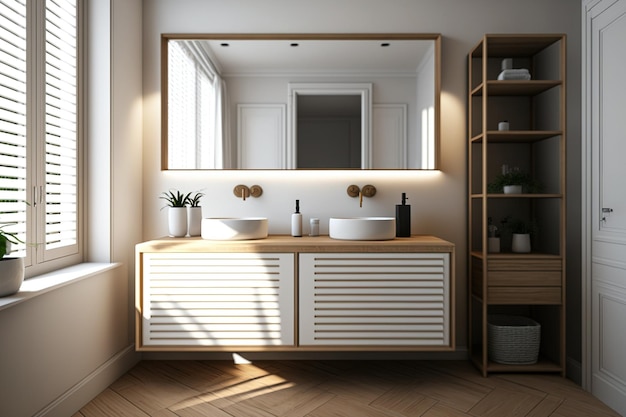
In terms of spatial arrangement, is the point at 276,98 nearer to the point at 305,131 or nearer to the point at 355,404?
the point at 305,131

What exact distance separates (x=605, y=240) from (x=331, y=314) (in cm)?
145

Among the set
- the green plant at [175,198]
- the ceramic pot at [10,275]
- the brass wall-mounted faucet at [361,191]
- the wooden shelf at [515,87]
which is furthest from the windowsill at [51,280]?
the wooden shelf at [515,87]

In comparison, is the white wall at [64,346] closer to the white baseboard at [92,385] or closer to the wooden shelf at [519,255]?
the white baseboard at [92,385]

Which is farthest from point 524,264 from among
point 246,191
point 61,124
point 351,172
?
point 61,124

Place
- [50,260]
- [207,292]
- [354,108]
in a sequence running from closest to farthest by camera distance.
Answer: [50,260] < [207,292] < [354,108]

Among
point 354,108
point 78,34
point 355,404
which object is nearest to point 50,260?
point 78,34

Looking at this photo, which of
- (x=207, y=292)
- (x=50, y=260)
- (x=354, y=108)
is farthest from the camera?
(x=354, y=108)

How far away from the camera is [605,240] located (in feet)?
7.45

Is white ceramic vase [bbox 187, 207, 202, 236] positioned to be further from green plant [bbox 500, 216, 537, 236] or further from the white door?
the white door

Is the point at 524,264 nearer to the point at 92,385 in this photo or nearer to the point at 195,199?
the point at 195,199

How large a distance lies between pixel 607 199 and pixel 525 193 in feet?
1.73

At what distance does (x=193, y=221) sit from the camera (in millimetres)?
2766

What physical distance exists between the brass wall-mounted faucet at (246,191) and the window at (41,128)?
0.92m

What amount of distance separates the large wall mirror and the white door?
87 cm
